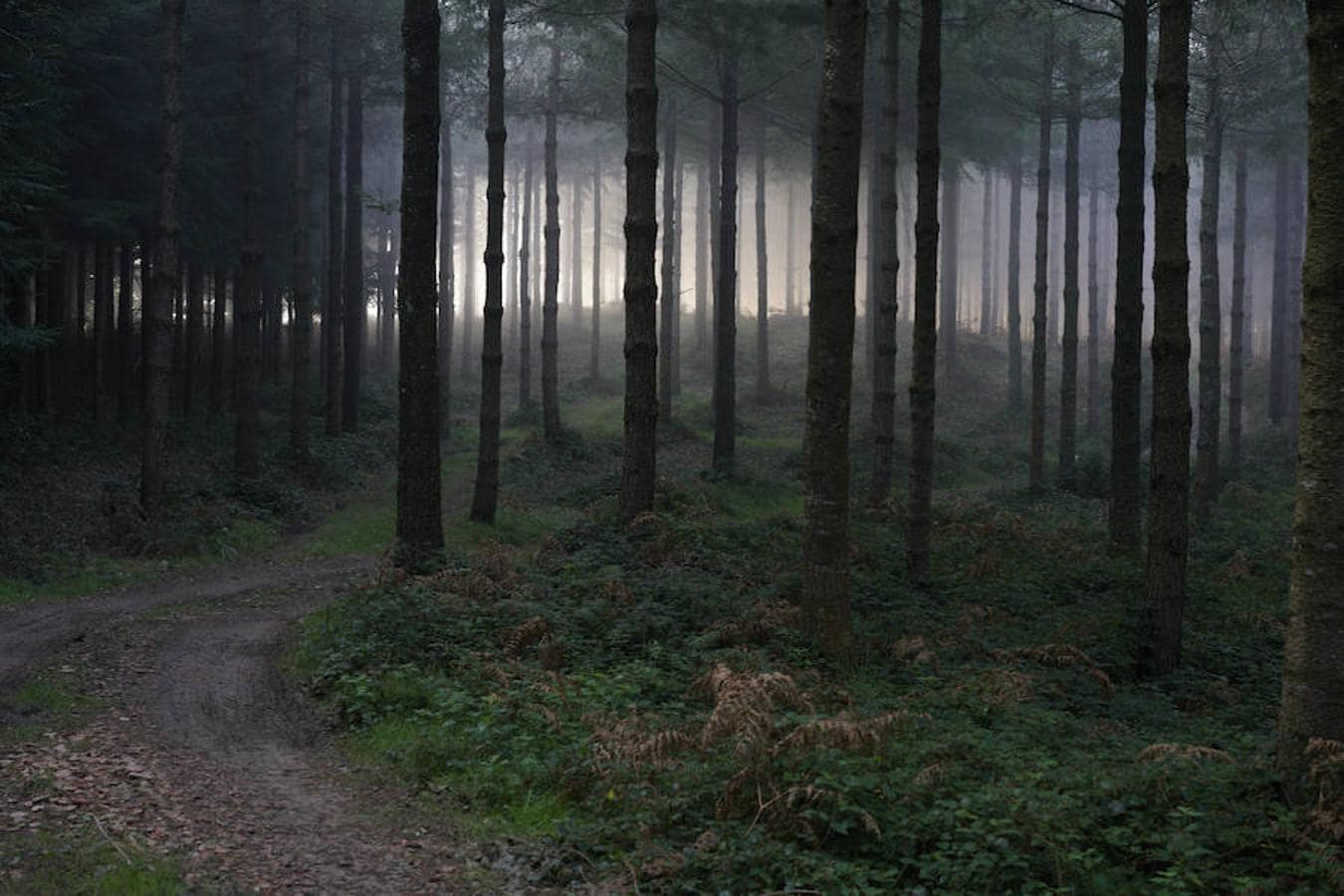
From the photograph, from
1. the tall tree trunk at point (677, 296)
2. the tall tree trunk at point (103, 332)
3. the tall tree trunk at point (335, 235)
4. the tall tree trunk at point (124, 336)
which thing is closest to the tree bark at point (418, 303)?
the tall tree trunk at point (103, 332)

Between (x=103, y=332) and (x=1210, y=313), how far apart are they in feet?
83.5

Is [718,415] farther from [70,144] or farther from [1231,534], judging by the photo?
[70,144]

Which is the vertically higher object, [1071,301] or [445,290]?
[445,290]

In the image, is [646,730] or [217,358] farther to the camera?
[217,358]

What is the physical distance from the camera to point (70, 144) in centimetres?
2170

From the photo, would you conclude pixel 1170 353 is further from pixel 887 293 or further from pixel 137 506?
pixel 137 506

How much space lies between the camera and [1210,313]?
79.2 feet

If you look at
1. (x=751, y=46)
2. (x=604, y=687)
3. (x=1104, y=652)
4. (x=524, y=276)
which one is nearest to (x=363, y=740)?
(x=604, y=687)

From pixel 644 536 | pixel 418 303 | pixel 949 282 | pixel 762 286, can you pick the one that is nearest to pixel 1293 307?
pixel 949 282

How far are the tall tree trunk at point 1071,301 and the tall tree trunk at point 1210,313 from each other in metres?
2.89

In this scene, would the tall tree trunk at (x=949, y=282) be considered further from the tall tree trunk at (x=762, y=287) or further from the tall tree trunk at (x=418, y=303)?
the tall tree trunk at (x=418, y=303)

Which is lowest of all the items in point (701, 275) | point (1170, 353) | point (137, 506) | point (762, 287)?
point (137, 506)

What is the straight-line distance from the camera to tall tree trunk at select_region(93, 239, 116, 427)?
84.5 ft

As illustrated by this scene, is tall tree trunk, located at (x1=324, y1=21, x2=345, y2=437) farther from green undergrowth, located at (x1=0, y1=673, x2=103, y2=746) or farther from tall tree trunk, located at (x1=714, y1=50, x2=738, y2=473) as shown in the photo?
green undergrowth, located at (x1=0, y1=673, x2=103, y2=746)
